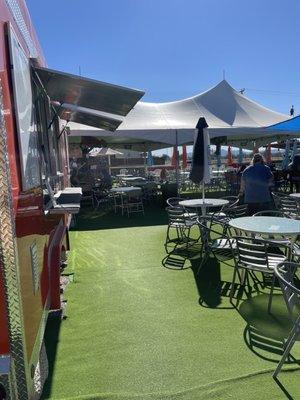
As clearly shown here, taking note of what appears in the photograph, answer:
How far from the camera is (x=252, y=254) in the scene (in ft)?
13.3

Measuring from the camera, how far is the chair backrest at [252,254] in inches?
157

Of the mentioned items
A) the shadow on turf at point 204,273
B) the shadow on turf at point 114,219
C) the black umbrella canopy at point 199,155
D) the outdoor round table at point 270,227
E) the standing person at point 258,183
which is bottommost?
the shadow on turf at point 114,219

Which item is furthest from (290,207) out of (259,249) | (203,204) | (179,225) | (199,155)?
(259,249)

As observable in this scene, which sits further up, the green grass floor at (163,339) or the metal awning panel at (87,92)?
the metal awning panel at (87,92)

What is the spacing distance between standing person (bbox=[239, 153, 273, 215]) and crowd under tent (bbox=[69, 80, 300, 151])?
5.77 metres

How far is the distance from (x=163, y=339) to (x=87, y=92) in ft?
8.47

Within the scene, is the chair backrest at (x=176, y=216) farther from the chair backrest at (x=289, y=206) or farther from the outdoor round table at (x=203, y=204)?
the chair backrest at (x=289, y=206)

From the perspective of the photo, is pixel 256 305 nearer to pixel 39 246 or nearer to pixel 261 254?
pixel 261 254

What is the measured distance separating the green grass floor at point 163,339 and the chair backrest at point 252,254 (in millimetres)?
515

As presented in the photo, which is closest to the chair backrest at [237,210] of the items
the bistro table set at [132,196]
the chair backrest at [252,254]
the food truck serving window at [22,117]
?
the chair backrest at [252,254]

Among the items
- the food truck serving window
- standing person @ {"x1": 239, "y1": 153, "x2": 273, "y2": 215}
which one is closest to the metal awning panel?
the food truck serving window

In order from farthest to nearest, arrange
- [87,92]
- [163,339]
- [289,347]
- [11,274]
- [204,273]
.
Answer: [204,273]
[87,92]
[163,339]
[289,347]
[11,274]

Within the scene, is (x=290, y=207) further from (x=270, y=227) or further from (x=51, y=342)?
(x=51, y=342)

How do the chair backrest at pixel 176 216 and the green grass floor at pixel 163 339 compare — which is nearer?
the green grass floor at pixel 163 339
